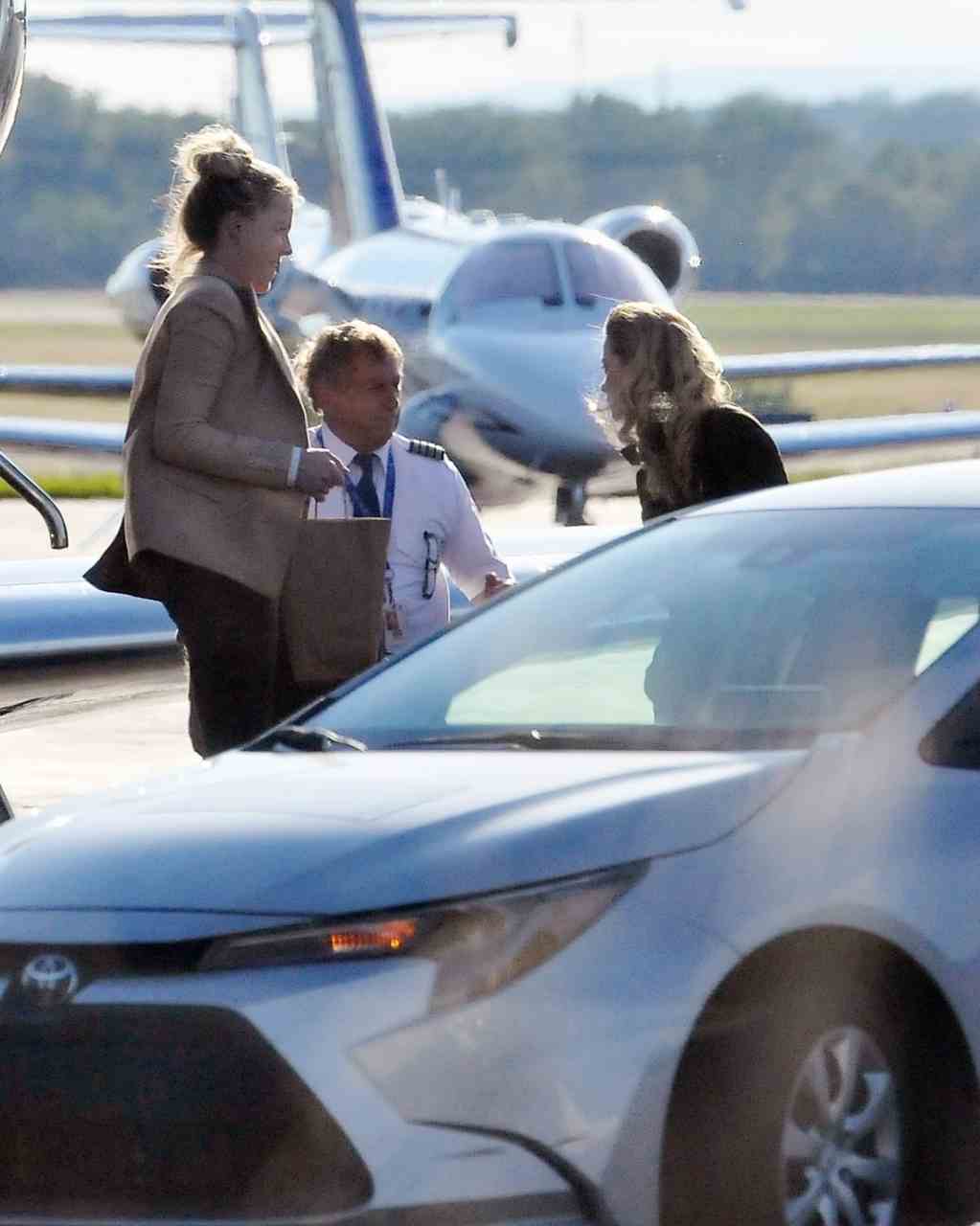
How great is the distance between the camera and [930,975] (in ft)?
12.7

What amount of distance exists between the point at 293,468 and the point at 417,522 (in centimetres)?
57

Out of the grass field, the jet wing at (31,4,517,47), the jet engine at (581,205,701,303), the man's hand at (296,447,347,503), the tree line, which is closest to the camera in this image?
the man's hand at (296,447,347,503)

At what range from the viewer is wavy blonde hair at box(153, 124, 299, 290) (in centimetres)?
550

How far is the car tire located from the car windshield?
0.51m

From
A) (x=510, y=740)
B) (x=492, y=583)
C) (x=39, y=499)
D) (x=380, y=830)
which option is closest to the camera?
(x=380, y=830)

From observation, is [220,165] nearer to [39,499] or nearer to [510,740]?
[39,499]

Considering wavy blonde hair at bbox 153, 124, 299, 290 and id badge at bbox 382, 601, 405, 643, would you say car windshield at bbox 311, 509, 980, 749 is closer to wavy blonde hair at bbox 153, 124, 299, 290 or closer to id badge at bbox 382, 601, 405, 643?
id badge at bbox 382, 601, 405, 643

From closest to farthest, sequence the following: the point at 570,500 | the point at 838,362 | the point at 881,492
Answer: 1. the point at 881,492
2. the point at 570,500
3. the point at 838,362

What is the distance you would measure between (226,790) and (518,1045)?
89 cm

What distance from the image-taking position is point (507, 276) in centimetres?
2016

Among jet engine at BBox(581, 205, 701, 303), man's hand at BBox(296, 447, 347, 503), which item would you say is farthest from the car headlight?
jet engine at BBox(581, 205, 701, 303)

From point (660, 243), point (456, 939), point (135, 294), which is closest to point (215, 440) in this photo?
point (456, 939)

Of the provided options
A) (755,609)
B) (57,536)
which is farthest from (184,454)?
(755,609)

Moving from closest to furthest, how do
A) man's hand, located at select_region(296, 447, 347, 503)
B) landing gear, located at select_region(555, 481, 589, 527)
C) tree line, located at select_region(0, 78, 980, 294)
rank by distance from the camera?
man's hand, located at select_region(296, 447, 347, 503)
landing gear, located at select_region(555, 481, 589, 527)
tree line, located at select_region(0, 78, 980, 294)
